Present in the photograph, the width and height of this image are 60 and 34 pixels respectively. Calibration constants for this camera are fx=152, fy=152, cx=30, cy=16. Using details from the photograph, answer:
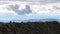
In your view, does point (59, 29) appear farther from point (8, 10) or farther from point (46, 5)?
point (8, 10)

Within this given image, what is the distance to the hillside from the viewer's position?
5.13ft

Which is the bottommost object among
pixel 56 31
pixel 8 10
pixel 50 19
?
pixel 56 31

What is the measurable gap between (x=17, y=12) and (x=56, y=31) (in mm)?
477

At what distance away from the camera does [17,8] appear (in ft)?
5.58

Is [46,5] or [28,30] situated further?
[46,5]

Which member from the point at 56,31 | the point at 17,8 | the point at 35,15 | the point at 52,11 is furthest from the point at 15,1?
the point at 56,31

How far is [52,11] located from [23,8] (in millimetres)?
330

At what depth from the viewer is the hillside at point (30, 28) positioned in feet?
5.13

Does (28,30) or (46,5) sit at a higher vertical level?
(46,5)

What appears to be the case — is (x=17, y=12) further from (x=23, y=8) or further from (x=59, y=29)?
(x=59, y=29)

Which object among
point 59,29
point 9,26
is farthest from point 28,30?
point 59,29

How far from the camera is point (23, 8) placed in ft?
5.65

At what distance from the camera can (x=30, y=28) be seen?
158 cm

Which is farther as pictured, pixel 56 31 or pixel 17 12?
pixel 17 12
